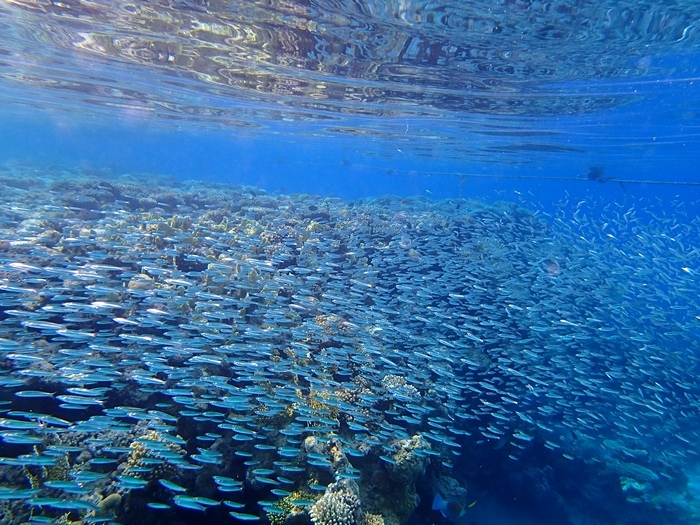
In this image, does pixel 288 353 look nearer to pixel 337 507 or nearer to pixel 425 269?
pixel 337 507

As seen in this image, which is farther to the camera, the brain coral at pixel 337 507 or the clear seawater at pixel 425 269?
the clear seawater at pixel 425 269

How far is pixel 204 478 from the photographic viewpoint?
568 cm

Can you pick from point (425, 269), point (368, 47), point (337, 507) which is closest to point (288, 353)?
point (337, 507)

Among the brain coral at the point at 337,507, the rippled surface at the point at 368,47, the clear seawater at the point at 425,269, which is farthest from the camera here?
the rippled surface at the point at 368,47

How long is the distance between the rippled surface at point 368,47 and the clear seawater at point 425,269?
108 mm

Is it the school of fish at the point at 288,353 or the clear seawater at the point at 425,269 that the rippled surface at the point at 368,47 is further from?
the school of fish at the point at 288,353

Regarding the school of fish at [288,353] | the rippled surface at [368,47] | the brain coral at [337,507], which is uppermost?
the rippled surface at [368,47]

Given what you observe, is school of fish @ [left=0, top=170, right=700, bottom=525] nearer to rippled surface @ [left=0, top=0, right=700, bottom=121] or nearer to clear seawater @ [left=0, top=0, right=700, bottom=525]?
clear seawater @ [left=0, top=0, right=700, bottom=525]

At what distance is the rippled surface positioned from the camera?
10.8 metres

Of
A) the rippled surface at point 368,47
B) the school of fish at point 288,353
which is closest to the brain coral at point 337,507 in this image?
the school of fish at point 288,353

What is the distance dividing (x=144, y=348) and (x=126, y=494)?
2928 mm

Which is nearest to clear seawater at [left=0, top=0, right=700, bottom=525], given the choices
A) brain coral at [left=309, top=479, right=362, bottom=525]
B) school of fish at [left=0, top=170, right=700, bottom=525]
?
school of fish at [left=0, top=170, right=700, bottom=525]

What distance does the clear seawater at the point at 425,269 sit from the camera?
297 inches

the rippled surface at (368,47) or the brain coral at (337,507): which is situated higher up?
the rippled surface at (368,47)
